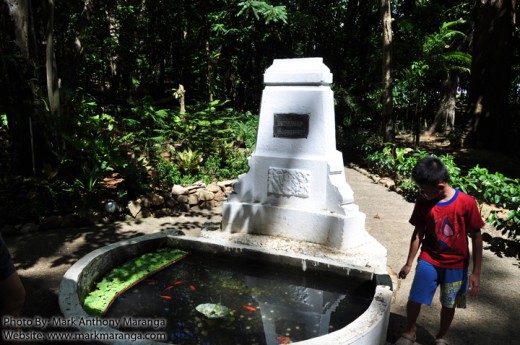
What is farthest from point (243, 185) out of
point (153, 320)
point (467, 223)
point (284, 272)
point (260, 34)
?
point (260, 34)

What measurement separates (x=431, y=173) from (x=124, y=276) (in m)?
3.09

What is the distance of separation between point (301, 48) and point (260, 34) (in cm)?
222

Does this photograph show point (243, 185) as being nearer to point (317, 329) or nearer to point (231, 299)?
point (231, 299)

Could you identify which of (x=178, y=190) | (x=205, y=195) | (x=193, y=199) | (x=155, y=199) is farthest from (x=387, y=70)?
(x=155, y=199)

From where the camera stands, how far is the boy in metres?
2.55

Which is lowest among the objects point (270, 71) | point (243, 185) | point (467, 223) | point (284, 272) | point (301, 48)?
point (284, 272)

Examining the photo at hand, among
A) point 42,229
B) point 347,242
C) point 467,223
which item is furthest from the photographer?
point 42,229

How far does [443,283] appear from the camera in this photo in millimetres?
2684

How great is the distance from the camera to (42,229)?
5.89 metres

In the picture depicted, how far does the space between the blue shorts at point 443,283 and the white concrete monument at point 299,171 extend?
1.67 meters

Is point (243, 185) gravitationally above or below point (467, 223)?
below

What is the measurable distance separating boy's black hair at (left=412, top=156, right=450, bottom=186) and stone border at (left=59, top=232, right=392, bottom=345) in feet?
3.42

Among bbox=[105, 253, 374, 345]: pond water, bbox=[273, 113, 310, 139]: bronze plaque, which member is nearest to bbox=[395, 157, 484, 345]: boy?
bbox=[105, 253, 374, 345]: pond water

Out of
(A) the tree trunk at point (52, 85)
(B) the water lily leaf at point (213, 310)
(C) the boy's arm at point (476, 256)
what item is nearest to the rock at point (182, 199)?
(A) the tree trunk at point (52, 85)
